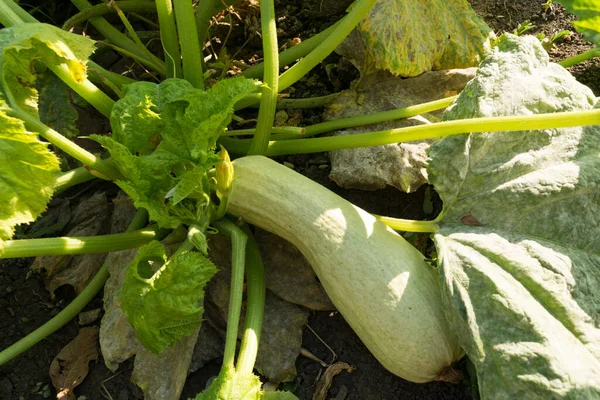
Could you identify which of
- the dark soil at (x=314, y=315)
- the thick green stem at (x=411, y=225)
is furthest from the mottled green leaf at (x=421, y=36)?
the thick green stem at (x=411, y=225)

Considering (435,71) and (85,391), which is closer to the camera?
(85,391)

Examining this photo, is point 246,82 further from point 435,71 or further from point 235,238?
point 435,71

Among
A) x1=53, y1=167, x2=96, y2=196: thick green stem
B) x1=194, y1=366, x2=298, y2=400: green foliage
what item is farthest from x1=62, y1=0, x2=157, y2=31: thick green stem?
x1=194, y1=366, x2=298, y2=400: green foliage

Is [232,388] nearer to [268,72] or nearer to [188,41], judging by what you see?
[268,72]

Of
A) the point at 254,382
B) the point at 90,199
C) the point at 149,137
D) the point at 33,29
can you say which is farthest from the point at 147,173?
the point at 90,199

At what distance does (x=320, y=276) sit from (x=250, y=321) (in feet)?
0.85

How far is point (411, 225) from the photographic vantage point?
1.98 m

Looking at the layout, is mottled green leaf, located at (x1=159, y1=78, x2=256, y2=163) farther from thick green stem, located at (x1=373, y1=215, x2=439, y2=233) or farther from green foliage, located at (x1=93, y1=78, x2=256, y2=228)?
thick green stem, located at (x1=373, y1=215, x2=439, y2=233)

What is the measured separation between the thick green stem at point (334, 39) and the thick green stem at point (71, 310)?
71cm

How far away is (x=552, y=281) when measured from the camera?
168 centimetres

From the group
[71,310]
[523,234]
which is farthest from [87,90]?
[523,234]

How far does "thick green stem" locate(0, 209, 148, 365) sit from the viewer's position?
6.69 ft

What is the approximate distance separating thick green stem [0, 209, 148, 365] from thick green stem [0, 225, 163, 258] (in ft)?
0.40

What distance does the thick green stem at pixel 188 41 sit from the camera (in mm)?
2039
